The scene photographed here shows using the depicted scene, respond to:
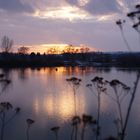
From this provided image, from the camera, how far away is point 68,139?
13.3 metres

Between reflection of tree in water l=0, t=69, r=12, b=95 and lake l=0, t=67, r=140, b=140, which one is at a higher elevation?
reflection of tree in water l=0, t=69, r=12, b=95

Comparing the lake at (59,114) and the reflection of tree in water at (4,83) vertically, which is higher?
the reflection of tree in water at (4,83)

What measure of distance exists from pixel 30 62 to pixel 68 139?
6454 cm

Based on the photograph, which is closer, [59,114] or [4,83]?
[4,83]

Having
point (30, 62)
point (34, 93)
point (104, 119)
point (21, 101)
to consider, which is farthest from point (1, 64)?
point (104, 119)

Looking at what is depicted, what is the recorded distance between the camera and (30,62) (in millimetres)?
77125

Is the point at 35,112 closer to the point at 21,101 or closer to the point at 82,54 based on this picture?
the point at 21,101

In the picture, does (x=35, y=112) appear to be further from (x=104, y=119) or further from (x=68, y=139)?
(x=68, y=139)

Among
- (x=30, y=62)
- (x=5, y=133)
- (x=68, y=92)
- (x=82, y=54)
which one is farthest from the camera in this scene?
(x=82, y=54)

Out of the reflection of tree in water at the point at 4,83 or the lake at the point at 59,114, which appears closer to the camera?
the reflection of tree in water at the point at 4,83

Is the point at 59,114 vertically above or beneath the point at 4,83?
beneath

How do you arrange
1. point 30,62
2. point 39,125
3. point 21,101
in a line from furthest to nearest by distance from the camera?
point 30,62 < point 21,101 < point 39,125

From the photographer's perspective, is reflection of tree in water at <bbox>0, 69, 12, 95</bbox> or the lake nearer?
reflection of tree in water at <bbox>0, 69, 12, 95</bbox>

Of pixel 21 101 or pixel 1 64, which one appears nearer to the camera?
pixel 21 101
